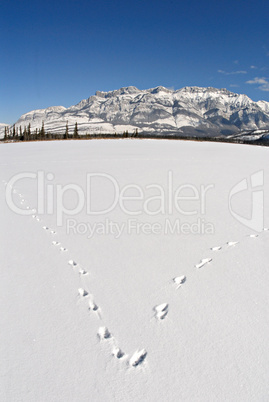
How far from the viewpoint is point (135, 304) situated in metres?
3.68

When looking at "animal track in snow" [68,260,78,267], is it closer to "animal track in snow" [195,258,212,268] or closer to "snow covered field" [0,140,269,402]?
"snow covered field" [0,140,269,402]

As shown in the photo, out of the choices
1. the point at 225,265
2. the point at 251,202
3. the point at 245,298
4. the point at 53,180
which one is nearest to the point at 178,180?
the point at 251,202

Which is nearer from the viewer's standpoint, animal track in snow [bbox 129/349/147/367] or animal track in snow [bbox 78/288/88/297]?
animal track in snow [bbox 129/349/147/367]

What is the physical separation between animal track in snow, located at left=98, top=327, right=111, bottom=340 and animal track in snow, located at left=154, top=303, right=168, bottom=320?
72 centimetres

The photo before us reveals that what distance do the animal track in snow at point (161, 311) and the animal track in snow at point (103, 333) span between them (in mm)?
721

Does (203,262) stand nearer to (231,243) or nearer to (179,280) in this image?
(179,280)

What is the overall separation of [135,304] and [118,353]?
2.90ft

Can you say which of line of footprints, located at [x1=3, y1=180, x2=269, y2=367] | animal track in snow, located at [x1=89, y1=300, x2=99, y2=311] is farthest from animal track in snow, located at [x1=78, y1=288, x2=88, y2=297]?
animal track in snow, located at [x1=89, y1=300, x2=99, y2=311]

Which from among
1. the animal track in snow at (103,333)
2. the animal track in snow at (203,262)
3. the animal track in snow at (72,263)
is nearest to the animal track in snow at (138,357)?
the animal track in snow at (103,333)

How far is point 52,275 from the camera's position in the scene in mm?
4457

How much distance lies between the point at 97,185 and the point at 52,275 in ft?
23.2

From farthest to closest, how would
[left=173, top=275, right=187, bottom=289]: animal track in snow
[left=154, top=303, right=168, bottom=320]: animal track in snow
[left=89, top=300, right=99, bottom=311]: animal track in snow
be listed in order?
[left=173, top=275, right=187, bottom=289]: animal track in snow → [left=89, top=300, right=99, bottom=311]: animal track in snow → [left=154, top=303, right=168, bottom=320]: animal track in snow

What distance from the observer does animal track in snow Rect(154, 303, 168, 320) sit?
3.44 metres

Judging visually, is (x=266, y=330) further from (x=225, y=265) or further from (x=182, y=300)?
(x=225, y=265)
